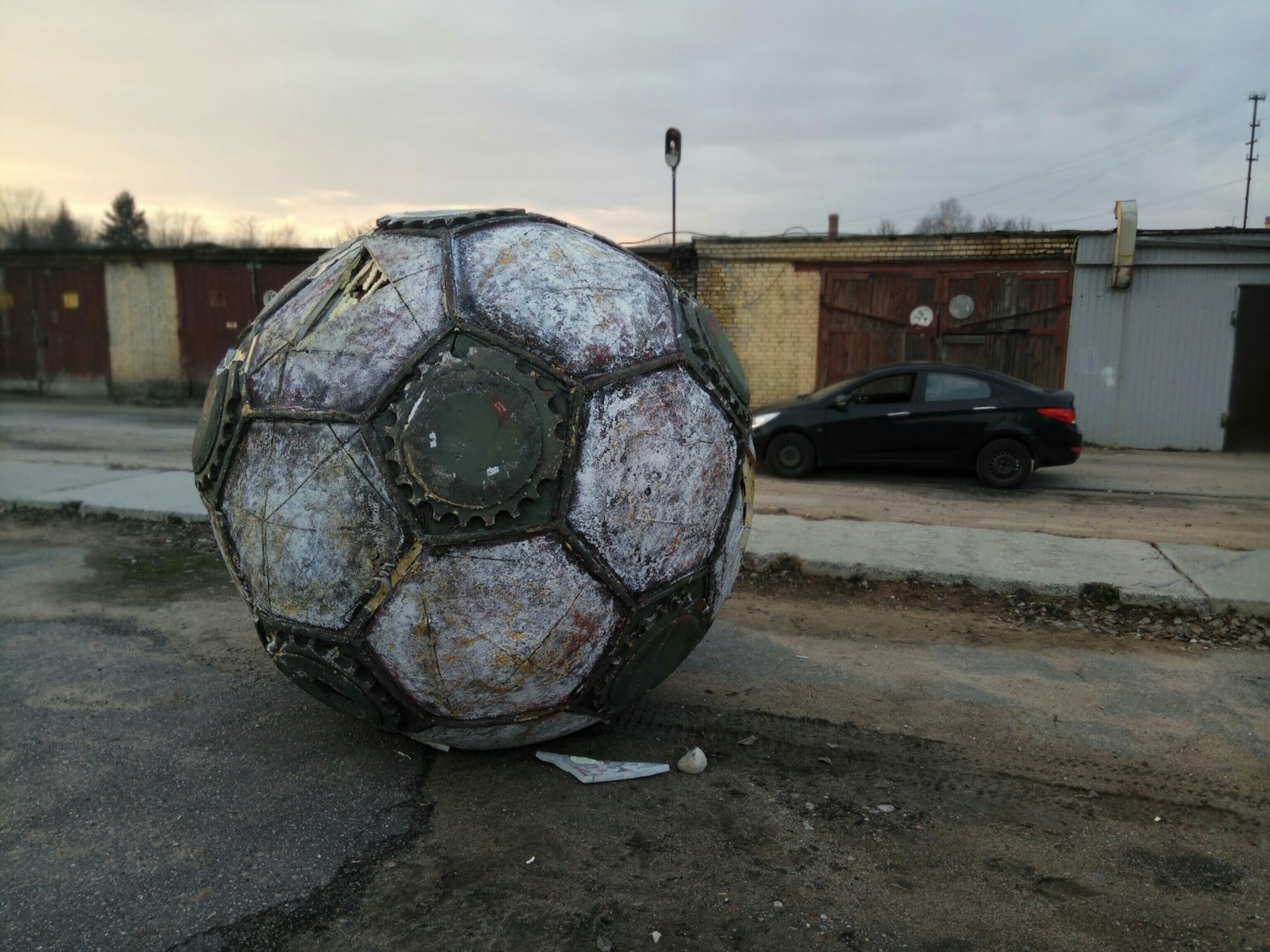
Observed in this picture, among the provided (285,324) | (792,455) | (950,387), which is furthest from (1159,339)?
(285,324)

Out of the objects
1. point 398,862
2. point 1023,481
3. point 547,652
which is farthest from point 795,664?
point 1023,481

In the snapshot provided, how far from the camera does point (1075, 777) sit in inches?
137

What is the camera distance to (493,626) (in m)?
2.90

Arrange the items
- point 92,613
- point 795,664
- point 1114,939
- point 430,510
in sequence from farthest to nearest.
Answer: point 92,613
point 795,664
point 430,510
point 1114,939

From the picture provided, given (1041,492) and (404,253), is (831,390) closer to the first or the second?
(1041,492)

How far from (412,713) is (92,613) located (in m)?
3.31

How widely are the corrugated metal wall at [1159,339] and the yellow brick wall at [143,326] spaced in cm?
1819

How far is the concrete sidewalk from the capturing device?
5660 mm

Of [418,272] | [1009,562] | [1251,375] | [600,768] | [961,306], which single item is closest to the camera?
[418,272]

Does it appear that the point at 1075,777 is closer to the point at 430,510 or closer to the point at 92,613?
the point at 430,510

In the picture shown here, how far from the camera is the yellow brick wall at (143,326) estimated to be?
65.5ft

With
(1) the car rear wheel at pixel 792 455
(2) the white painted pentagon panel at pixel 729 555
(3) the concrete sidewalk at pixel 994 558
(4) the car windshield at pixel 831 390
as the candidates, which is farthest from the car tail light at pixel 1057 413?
(2) the white painted pentagon panel at pixel 729 555

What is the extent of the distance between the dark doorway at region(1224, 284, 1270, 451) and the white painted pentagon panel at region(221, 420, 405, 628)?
15311 mm

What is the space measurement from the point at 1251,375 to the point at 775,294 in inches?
298
